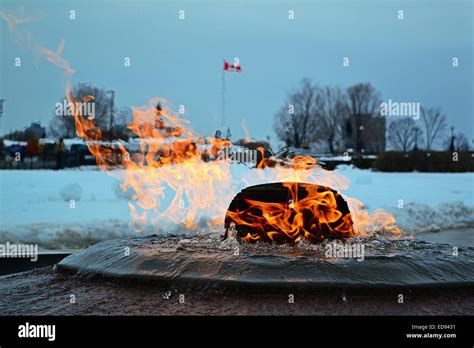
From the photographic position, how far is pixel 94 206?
42.6 ft

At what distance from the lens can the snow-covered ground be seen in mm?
9516

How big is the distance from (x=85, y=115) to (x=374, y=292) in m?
3.36

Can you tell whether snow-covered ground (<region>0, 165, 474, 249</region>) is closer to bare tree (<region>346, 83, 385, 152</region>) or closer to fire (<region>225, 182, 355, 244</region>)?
fire (<region>225, 182, 355, 244</region>)

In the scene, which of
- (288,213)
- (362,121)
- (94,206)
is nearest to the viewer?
(288,213)

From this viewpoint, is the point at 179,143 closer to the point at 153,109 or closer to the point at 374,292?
the point at 153,109

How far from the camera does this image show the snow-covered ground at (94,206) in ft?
31.2

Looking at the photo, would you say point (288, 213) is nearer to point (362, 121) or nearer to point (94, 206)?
point (94, 206)

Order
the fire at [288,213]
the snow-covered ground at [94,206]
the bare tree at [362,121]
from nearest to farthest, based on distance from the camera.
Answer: the fire at [288,213] → the snow-covered ground at [94,206] → the bare tree at [362,121]

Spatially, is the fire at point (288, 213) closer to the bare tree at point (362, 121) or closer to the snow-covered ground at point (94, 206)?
the snow-covered ground at point (94, 206)

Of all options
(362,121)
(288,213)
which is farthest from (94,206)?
(362,121)

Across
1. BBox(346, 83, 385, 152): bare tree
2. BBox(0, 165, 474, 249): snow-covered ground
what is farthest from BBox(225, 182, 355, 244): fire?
BBox(346, 83, 385, 152): bare tree

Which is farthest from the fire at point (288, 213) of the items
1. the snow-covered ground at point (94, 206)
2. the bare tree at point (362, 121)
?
the bare tree at point (362, 121)

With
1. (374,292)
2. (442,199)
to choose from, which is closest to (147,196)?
(374,292)
